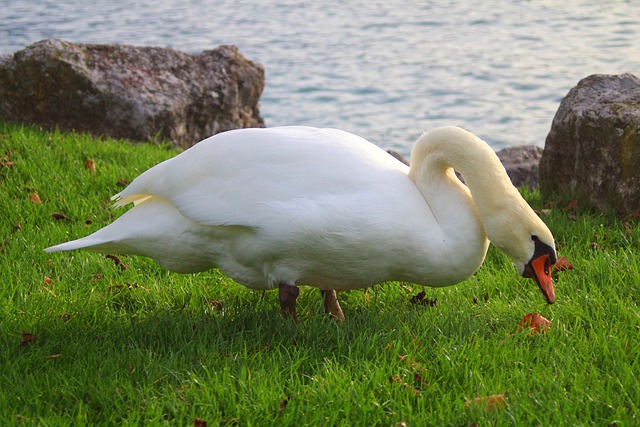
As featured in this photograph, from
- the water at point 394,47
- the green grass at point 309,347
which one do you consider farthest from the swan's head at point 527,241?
the water at point 394,47

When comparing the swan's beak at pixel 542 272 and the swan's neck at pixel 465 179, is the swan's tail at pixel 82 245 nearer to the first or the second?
the swan's neck at pixel 465 179

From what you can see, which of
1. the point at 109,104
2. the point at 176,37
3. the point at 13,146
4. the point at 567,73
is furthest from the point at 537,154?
the point at 176,37

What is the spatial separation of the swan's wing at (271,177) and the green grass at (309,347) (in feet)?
2.01

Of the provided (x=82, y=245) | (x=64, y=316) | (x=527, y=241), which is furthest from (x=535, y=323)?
(x=64, y=316)

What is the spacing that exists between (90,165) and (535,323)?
3949mm

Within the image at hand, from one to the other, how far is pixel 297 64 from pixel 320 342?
488 inches

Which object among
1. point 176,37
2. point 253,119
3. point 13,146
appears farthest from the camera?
point 176,37

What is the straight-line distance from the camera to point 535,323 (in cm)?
443

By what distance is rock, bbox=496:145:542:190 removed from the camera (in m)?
7.93

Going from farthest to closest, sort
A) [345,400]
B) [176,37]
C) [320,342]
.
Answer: [176,37], [320,342], [345,400]

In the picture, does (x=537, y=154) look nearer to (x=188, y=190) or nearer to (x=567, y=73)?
(x=188, y=190)

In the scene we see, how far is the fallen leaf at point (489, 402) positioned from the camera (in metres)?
3.60

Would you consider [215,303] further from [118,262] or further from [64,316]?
[118,262]

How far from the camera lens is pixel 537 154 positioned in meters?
8.72
